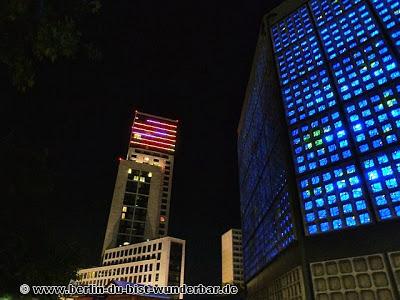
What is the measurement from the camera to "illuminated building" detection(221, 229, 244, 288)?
14038cm

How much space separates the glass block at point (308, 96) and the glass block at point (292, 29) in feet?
46.5

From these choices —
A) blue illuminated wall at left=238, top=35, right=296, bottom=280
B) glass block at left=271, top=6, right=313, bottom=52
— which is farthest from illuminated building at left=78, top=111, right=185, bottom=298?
glass block at left=271, top=6, right=313, bottom=52

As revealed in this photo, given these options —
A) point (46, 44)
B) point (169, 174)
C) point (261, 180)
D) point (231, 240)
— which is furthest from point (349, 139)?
point (231, 240)

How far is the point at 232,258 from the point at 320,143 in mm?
110595

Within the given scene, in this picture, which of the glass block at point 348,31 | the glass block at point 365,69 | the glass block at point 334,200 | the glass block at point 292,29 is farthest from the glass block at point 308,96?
the glass block at point 292,29

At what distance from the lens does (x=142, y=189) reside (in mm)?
108188

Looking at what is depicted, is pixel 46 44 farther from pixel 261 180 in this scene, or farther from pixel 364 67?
pixel 261 180

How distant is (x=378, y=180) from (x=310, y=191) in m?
9.95

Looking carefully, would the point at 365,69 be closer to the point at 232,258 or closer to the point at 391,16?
the point at 391,16

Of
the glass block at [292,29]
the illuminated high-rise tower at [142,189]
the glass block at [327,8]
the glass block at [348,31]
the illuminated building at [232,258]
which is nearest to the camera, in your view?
the glass block at [348,31]

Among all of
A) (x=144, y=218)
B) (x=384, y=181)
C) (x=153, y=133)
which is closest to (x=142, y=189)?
(x=144, y=218)

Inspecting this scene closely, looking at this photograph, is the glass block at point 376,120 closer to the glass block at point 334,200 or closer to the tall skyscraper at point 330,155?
the tall skyscraper at point 330,155

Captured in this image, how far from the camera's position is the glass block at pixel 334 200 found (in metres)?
40.2

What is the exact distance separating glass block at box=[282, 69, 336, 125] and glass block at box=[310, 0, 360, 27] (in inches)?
601
